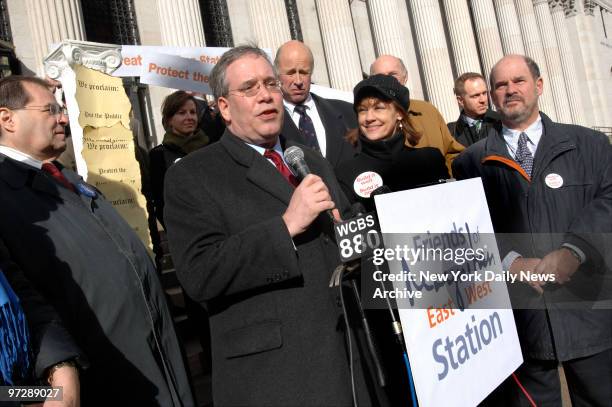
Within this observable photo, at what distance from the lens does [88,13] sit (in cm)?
1125

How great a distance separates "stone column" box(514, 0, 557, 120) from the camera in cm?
2306

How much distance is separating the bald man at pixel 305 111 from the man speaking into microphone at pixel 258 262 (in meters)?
1.70

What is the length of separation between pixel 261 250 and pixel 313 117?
95.1 inches

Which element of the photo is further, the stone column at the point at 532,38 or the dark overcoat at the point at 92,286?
the stone column at the point at 532,38

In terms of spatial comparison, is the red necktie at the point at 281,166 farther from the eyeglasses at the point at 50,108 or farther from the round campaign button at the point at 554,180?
the round campaign button at the point at 554,180

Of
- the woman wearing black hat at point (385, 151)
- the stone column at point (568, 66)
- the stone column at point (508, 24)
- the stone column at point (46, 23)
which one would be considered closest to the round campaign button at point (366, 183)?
the woman wearing black hat at point (385, 151)

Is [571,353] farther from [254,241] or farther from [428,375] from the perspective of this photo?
[254,241]

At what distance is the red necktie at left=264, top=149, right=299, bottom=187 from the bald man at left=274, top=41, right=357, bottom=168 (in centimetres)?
162

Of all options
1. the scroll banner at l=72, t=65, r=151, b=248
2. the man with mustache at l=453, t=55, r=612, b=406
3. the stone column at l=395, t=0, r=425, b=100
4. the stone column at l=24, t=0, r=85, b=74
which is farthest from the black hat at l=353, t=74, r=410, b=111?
the stone column at l=395, t=0, r=425, b=100

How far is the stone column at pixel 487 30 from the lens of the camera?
20.6 meters

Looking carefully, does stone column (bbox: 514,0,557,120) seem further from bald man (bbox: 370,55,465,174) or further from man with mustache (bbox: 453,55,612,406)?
man with mustache (bbox: 453,55,612,406)

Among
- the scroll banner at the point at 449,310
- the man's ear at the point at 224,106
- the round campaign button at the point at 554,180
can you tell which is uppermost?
the man's ear at the point at 224,106

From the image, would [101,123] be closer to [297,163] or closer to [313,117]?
[313,117]

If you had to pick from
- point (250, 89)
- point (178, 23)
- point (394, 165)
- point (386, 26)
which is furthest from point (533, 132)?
point (386, 26)
